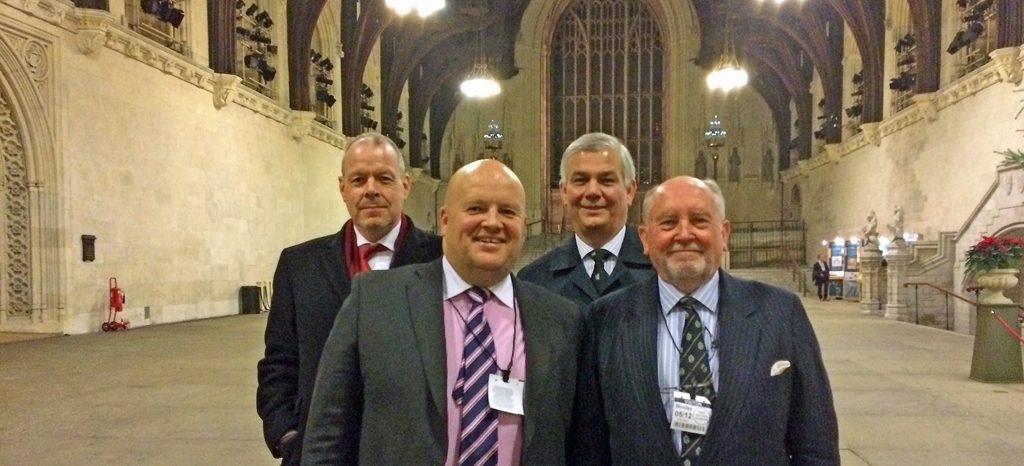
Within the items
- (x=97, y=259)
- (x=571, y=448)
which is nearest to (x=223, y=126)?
(x=97, y=259)

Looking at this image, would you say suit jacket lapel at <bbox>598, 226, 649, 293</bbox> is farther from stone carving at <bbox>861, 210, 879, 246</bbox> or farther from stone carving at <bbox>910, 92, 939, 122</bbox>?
stone carving at <bbox>910, 92, 939, 122</bbox>

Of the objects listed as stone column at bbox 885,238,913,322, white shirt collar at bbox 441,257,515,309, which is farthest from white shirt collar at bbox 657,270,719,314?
stone column at bbox 885,238,913,322

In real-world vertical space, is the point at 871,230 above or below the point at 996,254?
above

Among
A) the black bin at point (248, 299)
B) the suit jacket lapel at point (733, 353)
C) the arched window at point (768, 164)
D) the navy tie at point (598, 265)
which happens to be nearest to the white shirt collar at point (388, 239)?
the navy tie at point (598, 265)

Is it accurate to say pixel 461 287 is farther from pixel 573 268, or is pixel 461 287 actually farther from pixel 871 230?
pixel 871 230

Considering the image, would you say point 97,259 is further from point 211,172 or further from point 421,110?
point 421,110

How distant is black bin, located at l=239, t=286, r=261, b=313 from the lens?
15.0m

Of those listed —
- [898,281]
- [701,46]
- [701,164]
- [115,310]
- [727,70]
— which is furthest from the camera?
[701,164]

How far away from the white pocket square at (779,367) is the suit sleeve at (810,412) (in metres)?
0.08

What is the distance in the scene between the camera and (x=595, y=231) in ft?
8.32

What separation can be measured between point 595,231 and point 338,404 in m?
1.27

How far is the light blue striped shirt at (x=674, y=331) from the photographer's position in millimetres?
1913

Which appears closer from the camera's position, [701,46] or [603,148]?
[603,148]

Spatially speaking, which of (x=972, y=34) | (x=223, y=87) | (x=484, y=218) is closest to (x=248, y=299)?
(x=223, y=87)
